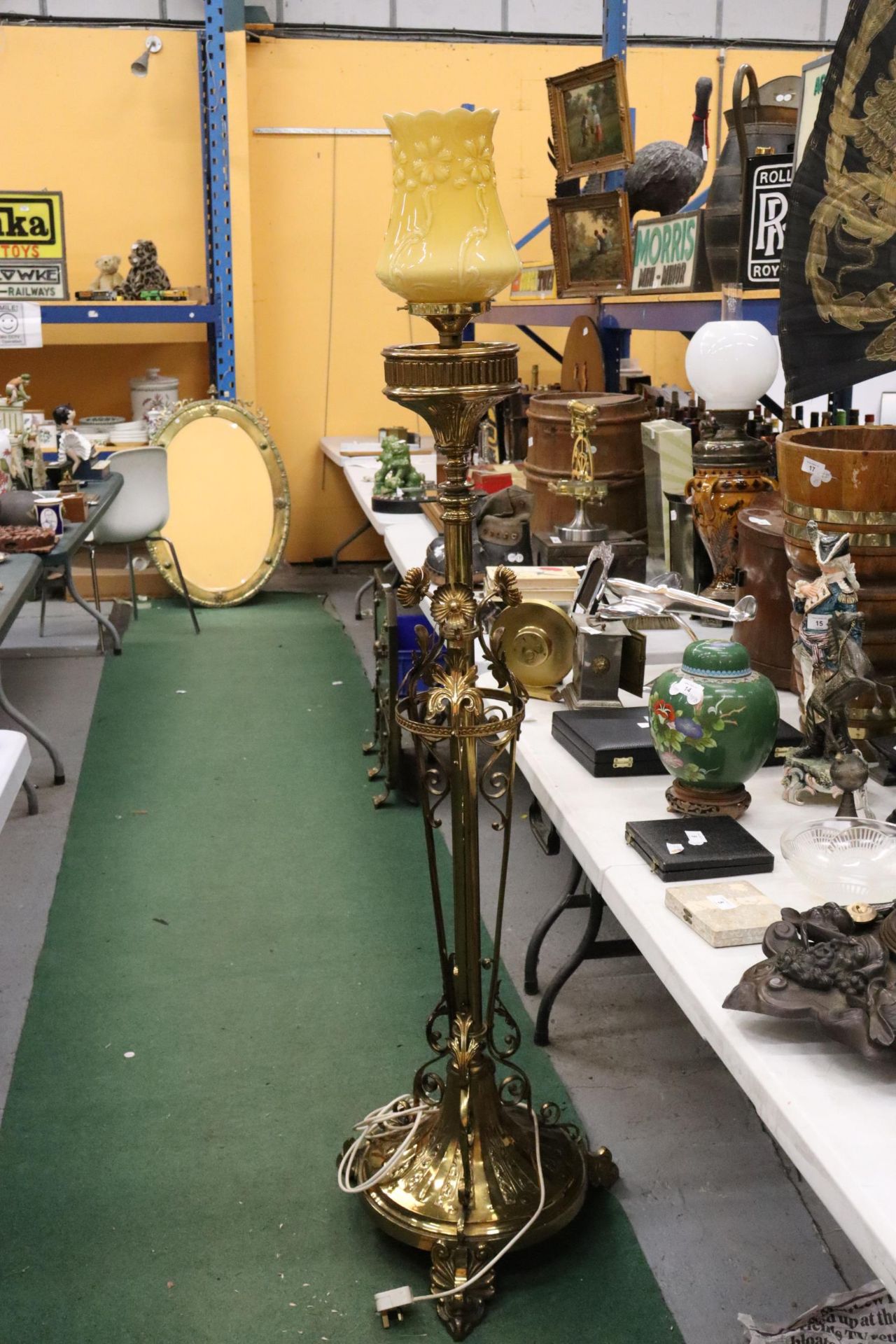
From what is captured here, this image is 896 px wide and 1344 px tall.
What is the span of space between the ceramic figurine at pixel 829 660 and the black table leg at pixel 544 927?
686 millimetres

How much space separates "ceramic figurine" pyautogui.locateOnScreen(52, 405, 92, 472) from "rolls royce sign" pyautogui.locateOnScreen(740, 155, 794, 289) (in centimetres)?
330

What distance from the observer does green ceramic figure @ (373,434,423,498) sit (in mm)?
5074

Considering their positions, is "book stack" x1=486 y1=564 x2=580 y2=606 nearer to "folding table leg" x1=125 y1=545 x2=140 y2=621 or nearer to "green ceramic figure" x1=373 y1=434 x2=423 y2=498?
"green ceramic figure" x1=373 y1=434 x2=423 y2=498

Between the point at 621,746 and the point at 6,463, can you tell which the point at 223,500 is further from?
the point at 621,746

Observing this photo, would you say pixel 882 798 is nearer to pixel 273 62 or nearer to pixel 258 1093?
pixel 258 1093

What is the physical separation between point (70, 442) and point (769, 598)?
3875 millimetres

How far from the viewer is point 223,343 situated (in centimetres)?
680

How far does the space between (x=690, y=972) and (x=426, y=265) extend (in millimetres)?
896

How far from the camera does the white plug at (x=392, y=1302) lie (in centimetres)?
194

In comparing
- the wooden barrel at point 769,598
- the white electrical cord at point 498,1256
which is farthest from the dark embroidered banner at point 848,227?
the white electrical cord at point 498,1256

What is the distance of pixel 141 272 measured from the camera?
21.6 feet

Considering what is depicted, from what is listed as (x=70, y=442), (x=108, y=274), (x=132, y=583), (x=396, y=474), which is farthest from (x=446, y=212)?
(x=108, y=274)

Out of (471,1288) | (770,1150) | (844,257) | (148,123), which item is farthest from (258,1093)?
(148,123)

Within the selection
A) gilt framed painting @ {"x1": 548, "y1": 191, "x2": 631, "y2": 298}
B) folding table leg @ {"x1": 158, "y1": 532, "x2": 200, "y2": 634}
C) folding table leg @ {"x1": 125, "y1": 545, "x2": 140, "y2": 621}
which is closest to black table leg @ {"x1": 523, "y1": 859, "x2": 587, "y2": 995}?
gilt framed painting @ {"x1": 548, "y1": 191, "x2": 631, "y2": 298}
